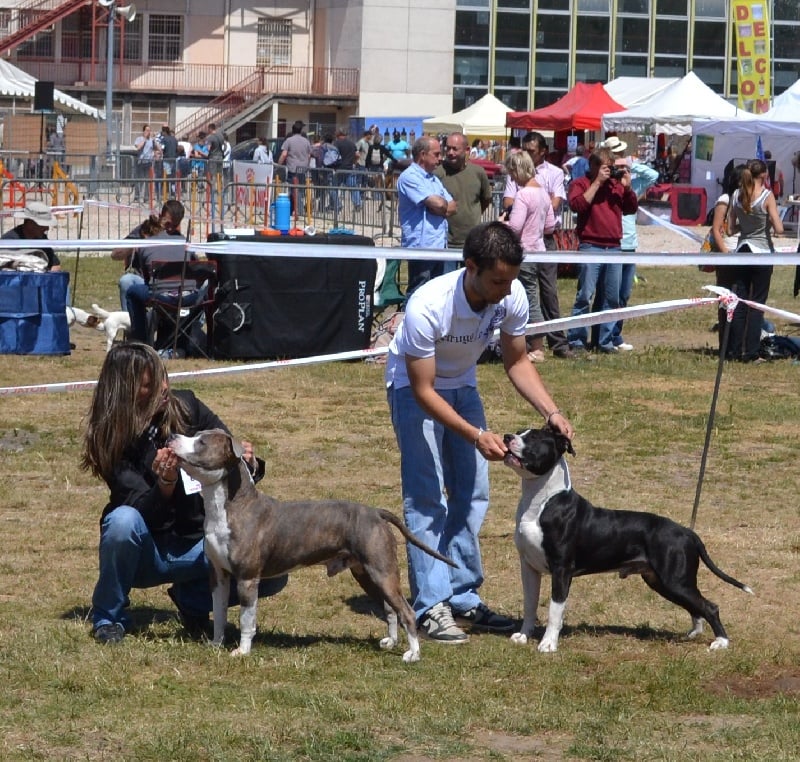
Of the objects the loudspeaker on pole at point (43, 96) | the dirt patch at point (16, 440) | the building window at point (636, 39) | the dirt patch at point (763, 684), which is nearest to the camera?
the dirt patch at point (763, 684)

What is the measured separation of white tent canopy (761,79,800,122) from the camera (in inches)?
1155

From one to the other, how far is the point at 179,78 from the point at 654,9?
18.5 metres

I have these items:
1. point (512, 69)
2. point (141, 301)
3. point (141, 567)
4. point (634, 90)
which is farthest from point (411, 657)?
point (512, 69)

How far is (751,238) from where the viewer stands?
42.9ft

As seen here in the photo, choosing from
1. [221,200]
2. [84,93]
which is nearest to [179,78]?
[84,93]

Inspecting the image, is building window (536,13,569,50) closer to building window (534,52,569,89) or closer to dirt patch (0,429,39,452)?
building window (534,52,569,89)

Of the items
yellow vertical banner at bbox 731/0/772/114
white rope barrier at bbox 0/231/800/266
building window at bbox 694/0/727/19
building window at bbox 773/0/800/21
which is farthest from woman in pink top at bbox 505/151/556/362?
building window at bbox 773/0/800/21

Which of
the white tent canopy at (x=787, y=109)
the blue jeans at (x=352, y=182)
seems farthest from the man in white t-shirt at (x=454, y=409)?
the white tent canopy at (x=787, y=109)

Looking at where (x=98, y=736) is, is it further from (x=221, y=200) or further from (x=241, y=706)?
(x=221, y=200)

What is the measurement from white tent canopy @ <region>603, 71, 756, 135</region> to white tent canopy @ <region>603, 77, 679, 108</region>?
1.66m

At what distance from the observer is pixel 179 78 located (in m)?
55.5

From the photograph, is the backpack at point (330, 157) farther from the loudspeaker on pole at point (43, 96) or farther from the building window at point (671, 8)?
the building window at point (671, 8)

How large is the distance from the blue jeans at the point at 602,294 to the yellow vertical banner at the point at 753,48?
19.6m

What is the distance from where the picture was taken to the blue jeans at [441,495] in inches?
227
